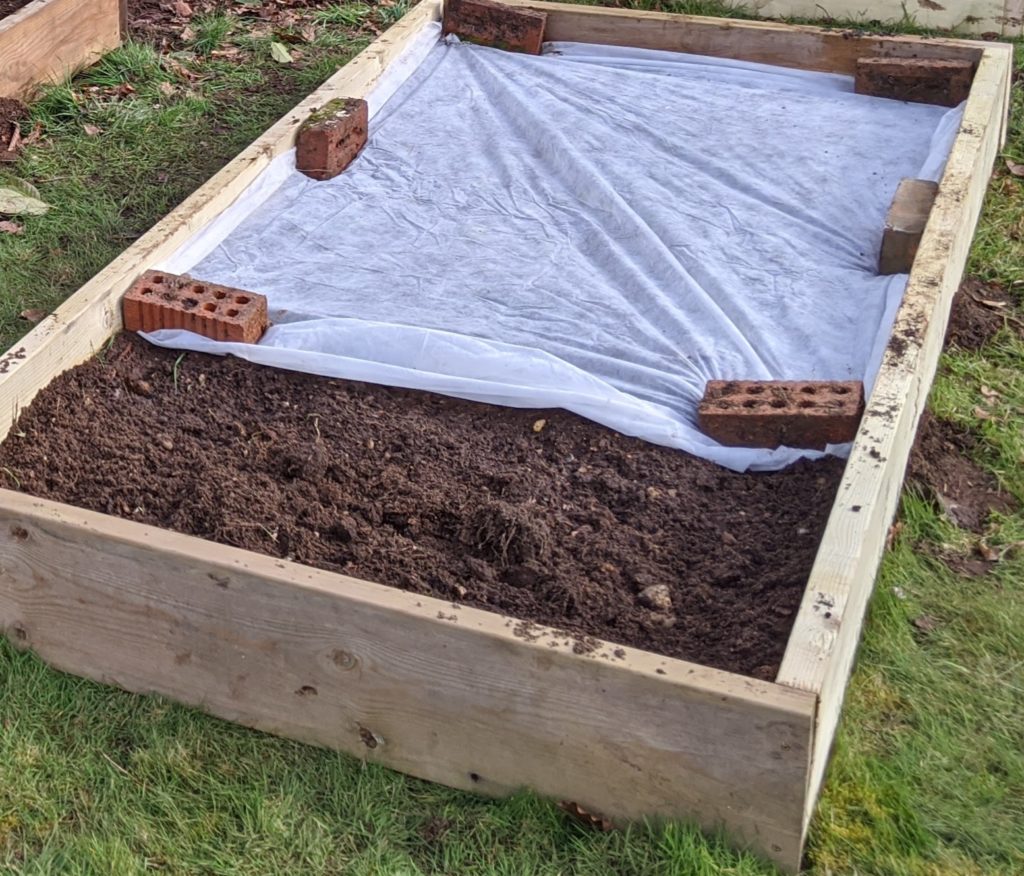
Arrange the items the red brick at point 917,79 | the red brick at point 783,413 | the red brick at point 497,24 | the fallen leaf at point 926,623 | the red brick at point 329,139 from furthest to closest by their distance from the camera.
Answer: the red brick at point 497,24 < the red brick at point 917,79 < the red brick at point 329,139 < the red brick at point 783,413 < the fallen leaf at point 926,623

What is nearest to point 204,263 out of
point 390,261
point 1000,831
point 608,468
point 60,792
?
point 390,261

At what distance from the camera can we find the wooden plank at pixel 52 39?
16.5 ft

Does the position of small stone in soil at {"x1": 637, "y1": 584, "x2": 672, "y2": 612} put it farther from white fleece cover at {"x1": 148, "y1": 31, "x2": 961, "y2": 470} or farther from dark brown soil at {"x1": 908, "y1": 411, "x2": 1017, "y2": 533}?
dark brown soil at {"x1": 908, "y1": 411, "x2": 1017, "y2": 533}

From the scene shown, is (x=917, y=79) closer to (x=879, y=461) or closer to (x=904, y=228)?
(x=904, y=228)

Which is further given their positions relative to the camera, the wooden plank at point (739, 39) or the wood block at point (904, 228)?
the wooden plank at point (739, 39)

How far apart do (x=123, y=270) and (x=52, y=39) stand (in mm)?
2154

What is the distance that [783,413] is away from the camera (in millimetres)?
3078

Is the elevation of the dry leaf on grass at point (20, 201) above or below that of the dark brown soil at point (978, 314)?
below

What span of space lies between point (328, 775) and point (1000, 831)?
130 cm

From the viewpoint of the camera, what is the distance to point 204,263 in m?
3.94

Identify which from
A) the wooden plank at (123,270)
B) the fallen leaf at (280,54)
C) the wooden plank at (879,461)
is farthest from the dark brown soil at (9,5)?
the wooden plank at (879,461)

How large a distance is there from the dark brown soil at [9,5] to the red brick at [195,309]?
8.32 feet

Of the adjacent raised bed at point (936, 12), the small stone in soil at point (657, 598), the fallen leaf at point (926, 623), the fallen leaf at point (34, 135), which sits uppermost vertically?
the adjacent raised bed at point (936, 12)

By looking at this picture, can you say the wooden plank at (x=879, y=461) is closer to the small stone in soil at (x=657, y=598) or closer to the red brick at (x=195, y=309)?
the small stone in soil at (x=657, y=598)
